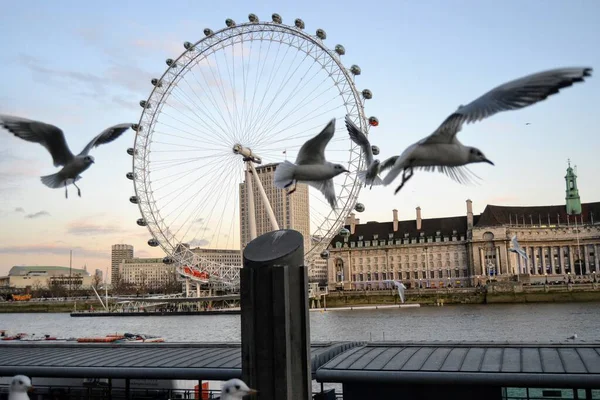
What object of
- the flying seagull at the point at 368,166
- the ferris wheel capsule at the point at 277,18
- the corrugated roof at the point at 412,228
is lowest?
the flying seagull at the point at 368,166

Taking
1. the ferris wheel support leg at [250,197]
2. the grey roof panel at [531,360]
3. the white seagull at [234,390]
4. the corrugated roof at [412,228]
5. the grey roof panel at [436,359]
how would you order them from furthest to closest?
1. the corrugated roof at [412,228]
2. the ferris wheel support leg at [250,197]
3. the grey roof panel at [436,359]
4. the grey roof panel at [531,360]
5. the white seagull at [234,390]

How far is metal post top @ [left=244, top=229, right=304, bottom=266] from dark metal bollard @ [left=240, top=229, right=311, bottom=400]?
0.02 m

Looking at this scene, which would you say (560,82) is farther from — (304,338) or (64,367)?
(64,367)

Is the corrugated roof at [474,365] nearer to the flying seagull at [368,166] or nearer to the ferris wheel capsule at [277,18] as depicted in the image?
the flying seagull at [368,166]

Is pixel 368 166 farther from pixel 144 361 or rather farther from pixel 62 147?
pixel 144 361

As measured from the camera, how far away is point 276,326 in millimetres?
9742

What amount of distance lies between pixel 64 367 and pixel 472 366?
7.39 metres

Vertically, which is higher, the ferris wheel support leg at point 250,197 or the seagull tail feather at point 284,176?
the ferris wheel support leg at point 250,197

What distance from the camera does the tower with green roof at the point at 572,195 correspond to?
115750mm

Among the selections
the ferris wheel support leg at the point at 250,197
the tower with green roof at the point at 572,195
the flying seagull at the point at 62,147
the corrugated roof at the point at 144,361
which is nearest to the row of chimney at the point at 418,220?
Result: the tower with green roof at the point at 572,195

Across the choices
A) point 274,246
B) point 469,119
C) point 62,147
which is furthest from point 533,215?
point 469,119

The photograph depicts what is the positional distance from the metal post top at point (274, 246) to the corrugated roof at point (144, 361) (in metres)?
2.44

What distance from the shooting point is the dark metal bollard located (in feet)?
31.9

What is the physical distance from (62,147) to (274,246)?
345cm
